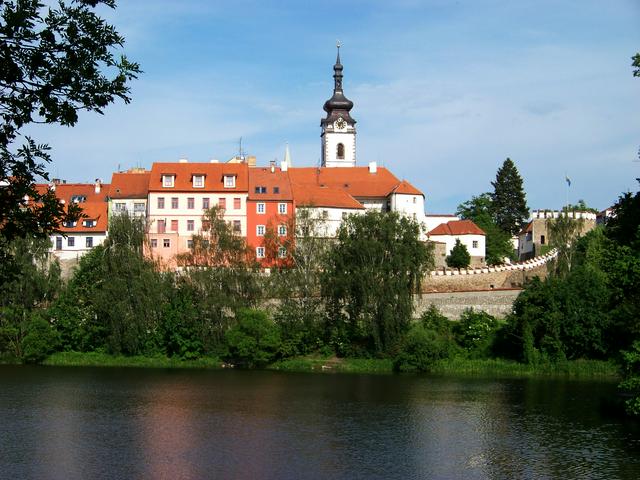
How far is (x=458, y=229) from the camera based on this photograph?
7362 cm

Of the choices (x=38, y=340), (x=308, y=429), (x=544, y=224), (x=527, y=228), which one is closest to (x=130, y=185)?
(x=38, y=340)

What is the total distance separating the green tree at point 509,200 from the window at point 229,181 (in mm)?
31894

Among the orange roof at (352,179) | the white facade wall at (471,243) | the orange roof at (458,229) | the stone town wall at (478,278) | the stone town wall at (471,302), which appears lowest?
the stone town wall at (471,302)

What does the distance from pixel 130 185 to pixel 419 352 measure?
97.7 feet

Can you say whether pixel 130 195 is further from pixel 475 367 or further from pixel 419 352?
pixel 475 367

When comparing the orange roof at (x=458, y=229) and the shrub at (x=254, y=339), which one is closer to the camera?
the shrub at (x=254, y=339)

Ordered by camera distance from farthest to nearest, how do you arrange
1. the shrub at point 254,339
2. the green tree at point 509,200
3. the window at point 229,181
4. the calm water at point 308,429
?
the green tree at point 509,200 < the window at point 229,181 < the shrub at point 254,339 < the calm water at point 308,429

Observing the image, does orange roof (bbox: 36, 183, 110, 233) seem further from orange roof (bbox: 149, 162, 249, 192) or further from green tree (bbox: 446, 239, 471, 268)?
green tree (bbox: 446, 239, 471, 268)

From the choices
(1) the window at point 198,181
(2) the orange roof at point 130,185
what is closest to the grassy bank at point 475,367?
(1) the window at point 198,181

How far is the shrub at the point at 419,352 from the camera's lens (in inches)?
1935

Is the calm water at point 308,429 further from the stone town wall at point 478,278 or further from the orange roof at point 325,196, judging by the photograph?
the orange roof at point 325,196

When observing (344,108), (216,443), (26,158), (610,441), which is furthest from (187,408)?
(344,108)

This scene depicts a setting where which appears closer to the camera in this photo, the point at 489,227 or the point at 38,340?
the point at 38,340

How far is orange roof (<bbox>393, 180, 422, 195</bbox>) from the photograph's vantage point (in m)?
71.2
